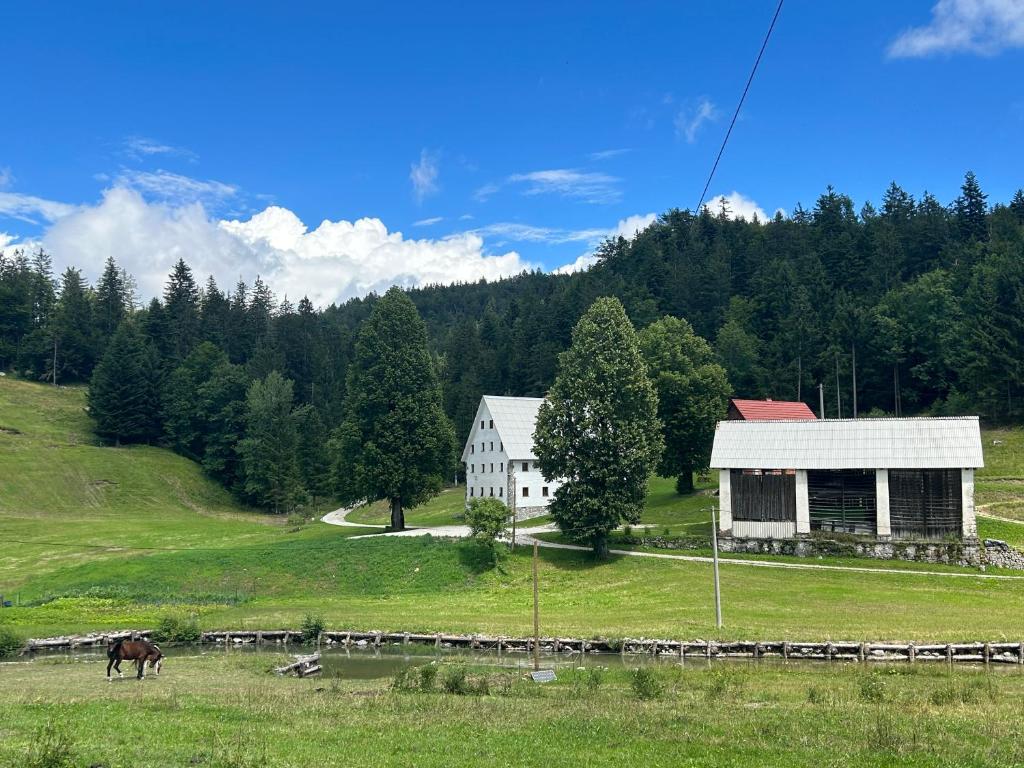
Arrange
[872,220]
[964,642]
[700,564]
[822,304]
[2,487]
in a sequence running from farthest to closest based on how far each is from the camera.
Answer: [872,220] → [822,304] → [2,487] → [700,564] → [964,642]

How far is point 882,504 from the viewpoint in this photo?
2084 inches

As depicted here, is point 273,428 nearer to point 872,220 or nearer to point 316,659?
point 316,659

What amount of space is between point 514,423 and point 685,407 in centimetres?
1660

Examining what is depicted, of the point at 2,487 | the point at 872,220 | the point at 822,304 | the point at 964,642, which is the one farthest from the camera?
the point at 872,220

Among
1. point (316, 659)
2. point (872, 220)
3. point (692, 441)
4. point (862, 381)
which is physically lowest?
point (316, 659)

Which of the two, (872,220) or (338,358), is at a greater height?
(872,220)

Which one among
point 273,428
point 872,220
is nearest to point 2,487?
point 273,428

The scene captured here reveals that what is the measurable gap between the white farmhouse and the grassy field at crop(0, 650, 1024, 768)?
4589 cm

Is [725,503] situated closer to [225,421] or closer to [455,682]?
[455,682]

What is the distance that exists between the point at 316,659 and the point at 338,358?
11816 cm

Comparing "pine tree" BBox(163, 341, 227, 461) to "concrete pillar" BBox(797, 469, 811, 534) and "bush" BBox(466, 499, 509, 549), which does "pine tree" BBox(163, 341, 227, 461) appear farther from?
"concrete pillar" BBox(797, 469, 811, 534)

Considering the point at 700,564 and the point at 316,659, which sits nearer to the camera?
the point at 316,659

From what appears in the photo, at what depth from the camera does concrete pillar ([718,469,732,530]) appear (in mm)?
56406

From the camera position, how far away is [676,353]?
262ft
